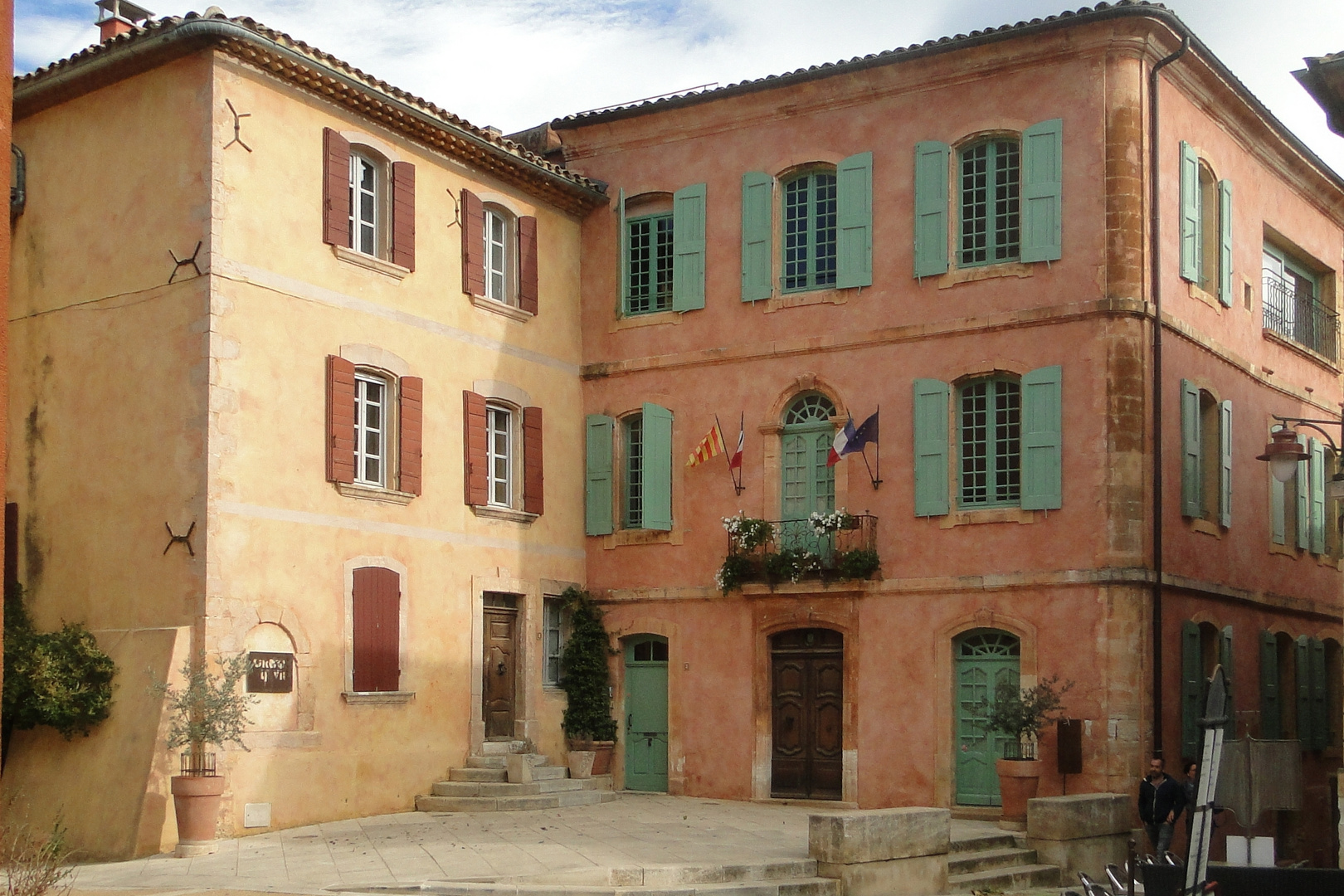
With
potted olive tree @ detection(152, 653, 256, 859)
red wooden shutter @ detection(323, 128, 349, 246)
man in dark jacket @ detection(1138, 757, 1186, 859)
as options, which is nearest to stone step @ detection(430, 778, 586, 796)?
potted olive tree @ detection(152, 653, 256, 859)

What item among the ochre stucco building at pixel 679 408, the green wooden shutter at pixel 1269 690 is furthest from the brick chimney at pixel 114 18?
the green wooden shutter at pixel 1269 690

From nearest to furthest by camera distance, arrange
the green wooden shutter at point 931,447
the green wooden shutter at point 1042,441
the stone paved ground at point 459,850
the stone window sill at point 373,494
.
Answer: the stone paved ground at point 459,850 < the stone window sill at point 373,494 < the green wooden shutter at point 1042,441 < the green wooden shutter at point 931,447

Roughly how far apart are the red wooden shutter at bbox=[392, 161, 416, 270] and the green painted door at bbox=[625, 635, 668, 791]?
5999mm

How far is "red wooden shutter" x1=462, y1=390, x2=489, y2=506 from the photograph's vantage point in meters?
20.9

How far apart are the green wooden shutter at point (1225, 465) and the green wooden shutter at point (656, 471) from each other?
6.98 m

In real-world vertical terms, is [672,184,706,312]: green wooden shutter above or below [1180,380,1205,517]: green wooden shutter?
above

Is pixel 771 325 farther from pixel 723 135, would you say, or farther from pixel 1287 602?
pixel 1287 602

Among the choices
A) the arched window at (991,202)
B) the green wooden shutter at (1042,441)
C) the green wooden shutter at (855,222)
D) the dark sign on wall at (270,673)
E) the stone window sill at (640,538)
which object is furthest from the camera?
the stone window sill at (640,538)

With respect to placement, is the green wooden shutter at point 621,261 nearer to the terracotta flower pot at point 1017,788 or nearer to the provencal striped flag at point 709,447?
the provencal striped flag at point 709,447

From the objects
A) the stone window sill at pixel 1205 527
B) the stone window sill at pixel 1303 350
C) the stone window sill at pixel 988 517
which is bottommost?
the stone window sill at pixel 1205 527

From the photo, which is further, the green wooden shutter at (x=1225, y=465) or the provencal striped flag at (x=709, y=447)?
the provencal striped flag at (x=709, y=447)

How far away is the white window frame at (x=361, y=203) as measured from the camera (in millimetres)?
19766

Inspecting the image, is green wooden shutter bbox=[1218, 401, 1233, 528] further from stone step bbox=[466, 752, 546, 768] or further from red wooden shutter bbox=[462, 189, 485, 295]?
red wooden shutter bbox=[462, 189, 485, 295]

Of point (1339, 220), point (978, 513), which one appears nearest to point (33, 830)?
point (978, 513)
